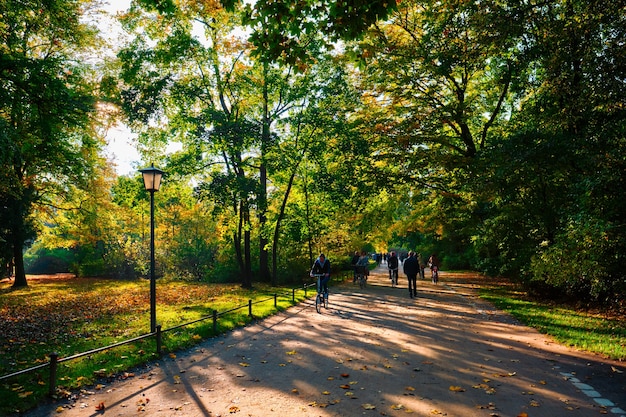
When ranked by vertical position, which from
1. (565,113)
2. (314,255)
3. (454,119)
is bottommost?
(314,255)

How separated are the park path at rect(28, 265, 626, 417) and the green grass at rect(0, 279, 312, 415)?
46cm

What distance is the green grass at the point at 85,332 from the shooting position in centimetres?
654

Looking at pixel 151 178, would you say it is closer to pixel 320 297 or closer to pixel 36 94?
pixel 36 94

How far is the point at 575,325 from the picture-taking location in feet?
34.9

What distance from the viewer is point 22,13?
12.9 metres

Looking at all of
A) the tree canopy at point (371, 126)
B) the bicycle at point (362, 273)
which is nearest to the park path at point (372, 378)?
the tree canopy at point (371, 126)

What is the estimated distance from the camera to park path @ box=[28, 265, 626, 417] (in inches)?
210

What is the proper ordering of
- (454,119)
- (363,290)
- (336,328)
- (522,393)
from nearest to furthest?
(522,393), (336,328), (454,119), (363,290)

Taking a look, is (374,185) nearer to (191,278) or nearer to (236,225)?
(236,225)

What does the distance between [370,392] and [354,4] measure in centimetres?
544

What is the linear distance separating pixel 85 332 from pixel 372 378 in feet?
27.3

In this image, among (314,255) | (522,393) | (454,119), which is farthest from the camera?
(314,255)

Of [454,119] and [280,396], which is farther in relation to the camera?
[454,119]

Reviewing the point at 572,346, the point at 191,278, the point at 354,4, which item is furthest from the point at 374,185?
the point at 191,278
